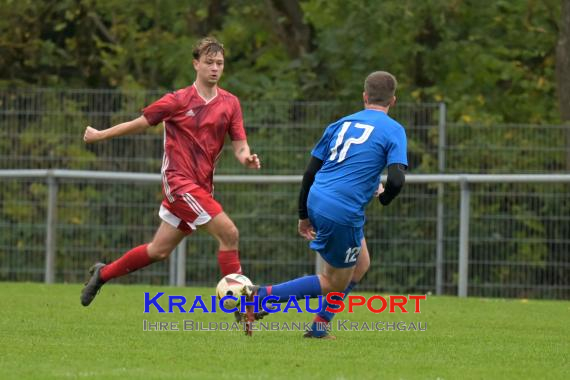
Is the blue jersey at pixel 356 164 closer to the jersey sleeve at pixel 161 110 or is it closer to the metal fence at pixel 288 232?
the jersey sleeve at pixel 161 110

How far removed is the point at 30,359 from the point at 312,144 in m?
8.40

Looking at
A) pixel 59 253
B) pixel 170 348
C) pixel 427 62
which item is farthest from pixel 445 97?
pixel 170 348

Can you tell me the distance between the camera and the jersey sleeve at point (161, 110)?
891 cm

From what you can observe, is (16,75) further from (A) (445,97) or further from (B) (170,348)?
(B) (170,348)

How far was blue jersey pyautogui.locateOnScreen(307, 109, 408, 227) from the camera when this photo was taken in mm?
7891

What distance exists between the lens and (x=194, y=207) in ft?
29.1

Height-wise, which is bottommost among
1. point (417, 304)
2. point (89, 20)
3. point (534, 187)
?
point (417, 304)

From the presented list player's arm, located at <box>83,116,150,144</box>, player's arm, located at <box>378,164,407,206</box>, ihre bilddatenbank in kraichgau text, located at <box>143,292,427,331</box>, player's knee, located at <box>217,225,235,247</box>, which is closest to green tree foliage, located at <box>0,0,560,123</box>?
ihre bilddatenbank in kraichgau text, located at <box>143,292,427,331</box>

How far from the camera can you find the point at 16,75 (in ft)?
66.2

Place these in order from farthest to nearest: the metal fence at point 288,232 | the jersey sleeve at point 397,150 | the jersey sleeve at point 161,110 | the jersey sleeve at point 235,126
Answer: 1. the metal fence at point 288,232
2. the jersey sleeve at point 235,126
3. the jersey sleeve at point 161,110
4. the jersey sleeve at point 397,150

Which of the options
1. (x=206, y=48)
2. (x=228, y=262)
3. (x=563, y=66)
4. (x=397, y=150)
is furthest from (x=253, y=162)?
(x=563, y=66)

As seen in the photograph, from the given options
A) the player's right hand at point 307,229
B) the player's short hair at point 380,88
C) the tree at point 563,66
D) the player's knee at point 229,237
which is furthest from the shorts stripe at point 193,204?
Result: the tree at point 563,66

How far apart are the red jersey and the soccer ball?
3.23ft

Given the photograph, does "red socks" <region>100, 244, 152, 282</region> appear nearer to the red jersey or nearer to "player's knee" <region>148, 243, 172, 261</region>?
"player's knee" <region>148, 243, 172, 261</region>
